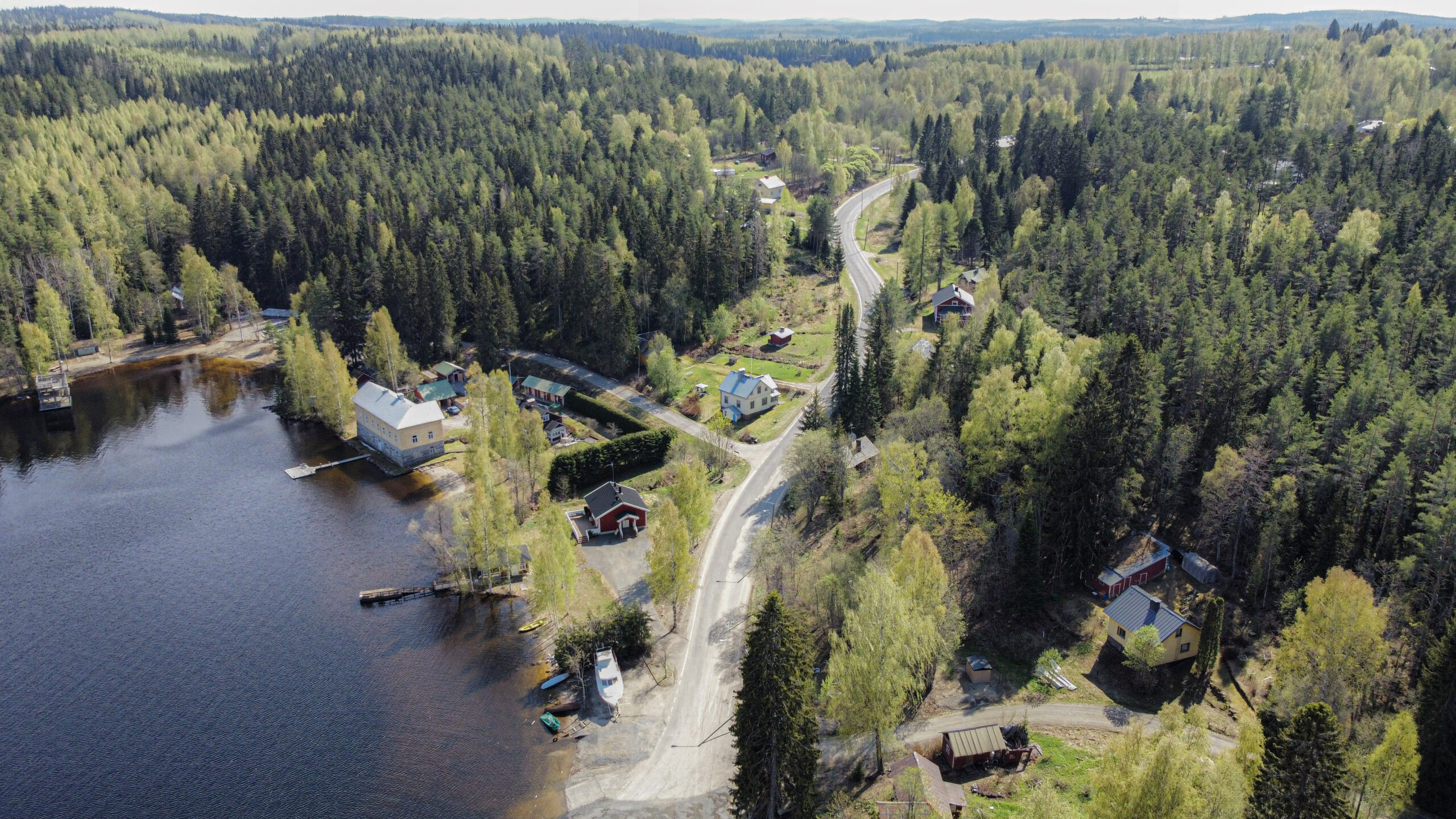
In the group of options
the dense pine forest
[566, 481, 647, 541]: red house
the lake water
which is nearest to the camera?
the lake water

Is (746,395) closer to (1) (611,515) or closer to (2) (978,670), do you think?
(1) (611,515)

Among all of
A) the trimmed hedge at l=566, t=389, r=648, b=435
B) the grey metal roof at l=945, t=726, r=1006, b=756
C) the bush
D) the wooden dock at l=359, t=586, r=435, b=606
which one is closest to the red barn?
the wooden dock at l=359, t=586, r=435, b=606

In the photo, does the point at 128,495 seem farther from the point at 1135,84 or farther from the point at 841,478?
the point at 1135,84

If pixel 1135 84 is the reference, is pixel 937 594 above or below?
below

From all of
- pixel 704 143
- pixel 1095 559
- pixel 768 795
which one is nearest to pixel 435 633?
pixel 768 795

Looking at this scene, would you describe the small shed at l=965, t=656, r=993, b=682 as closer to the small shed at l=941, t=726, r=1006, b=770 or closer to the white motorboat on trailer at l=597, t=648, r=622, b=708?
the small shed at l=941, t=726, r=1006, b=770

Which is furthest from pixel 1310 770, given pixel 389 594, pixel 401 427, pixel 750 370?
pixel 401 427

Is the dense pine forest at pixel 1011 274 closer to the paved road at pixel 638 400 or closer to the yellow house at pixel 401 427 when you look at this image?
the paved road at pixel 638 400
